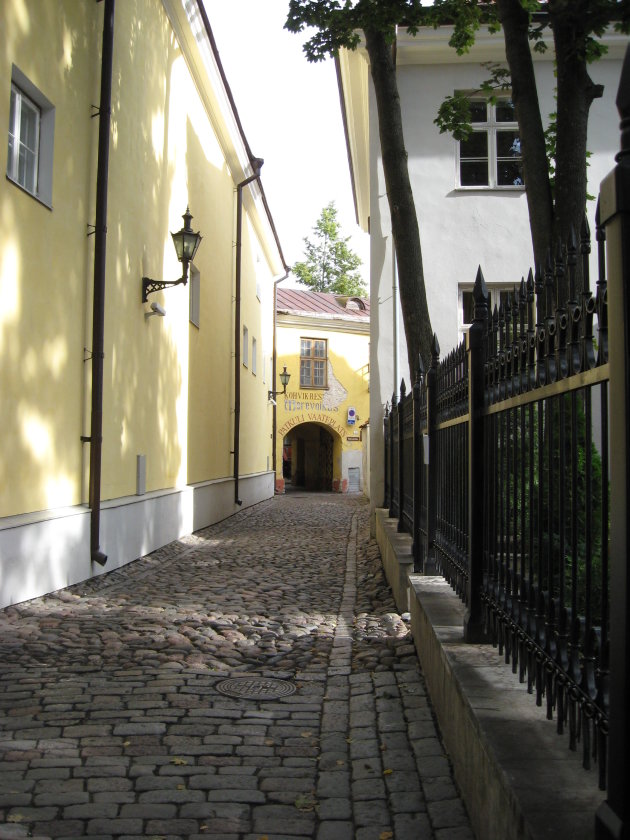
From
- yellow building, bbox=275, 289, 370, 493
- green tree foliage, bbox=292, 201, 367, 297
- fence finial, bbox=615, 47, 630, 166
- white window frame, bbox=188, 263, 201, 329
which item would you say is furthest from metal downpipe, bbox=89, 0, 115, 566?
green tree foliage, bbox=292, 201, 367, 297

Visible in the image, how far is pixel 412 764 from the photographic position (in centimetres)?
331

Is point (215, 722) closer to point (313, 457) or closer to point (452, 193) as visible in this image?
point (452, 193)

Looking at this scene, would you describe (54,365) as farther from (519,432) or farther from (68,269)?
(519,432)

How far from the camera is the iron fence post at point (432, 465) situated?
5320 mm

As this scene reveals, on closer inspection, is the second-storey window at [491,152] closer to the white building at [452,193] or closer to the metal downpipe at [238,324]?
the white building at [452,193]

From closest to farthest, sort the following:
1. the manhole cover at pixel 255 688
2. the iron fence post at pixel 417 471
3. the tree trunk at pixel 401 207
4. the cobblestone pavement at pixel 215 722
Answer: the cobblestone pavement at pixel 215 722 → the manhole cover at pixel 255 688 → the iron fence post at pixel 417 471 → the tree trunk at pixel 401 207

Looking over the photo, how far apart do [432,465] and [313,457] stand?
1215 inches

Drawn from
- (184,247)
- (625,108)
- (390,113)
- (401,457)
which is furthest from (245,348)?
(625,108)

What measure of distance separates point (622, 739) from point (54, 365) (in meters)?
6.46

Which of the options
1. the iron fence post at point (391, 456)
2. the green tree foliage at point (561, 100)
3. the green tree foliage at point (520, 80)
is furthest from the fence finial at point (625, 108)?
the iron fence post at point (391, 456)

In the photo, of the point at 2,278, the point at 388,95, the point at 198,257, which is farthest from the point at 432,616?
the point at 198,257

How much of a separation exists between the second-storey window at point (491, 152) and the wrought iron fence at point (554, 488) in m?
10.8

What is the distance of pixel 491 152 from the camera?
47.5ft

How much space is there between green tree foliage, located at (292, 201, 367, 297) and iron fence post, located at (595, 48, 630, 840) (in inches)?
1680
